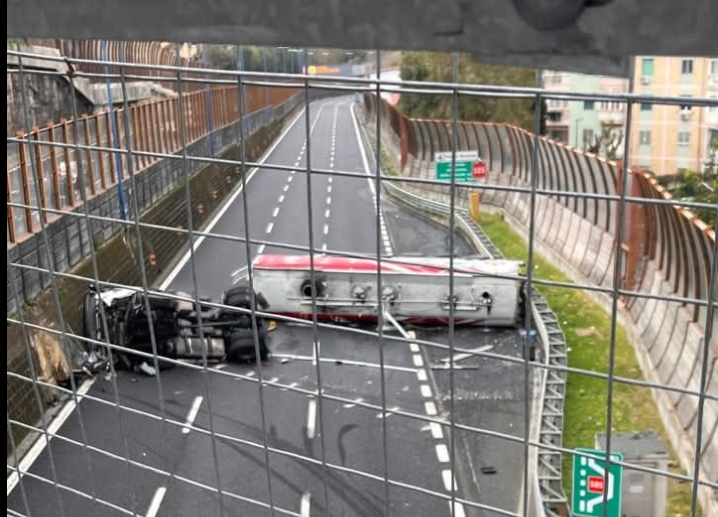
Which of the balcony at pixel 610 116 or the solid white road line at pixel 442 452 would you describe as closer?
the solid white road line at pixel 442 452

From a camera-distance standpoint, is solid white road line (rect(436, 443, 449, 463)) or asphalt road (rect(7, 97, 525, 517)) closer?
asphalt road (rect(7, 97, 525, 517))

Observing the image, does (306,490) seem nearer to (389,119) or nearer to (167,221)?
(167,221)

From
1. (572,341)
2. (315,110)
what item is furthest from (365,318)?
(315,110)

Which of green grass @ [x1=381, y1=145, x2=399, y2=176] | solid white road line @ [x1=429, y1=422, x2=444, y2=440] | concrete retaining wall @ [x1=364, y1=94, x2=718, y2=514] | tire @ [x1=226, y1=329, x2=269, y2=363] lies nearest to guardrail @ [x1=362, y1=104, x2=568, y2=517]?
concrete retaining wall @ [x1=364, y1=94, x2=718, y2=514]

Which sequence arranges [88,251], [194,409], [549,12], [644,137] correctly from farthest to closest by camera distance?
1. [644,137]
2. [88,251]
3. [194,409]
4. [549,12]

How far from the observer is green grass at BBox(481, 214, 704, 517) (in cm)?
551

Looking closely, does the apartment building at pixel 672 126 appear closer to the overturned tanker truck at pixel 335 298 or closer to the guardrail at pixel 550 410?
the guardrail at pixel 550 410

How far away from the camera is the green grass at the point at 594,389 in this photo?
5.51m

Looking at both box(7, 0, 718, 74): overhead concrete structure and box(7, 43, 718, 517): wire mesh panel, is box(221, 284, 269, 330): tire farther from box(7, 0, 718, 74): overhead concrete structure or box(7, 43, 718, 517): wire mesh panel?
box(7, 0, 718, 74): overhead concrete structure

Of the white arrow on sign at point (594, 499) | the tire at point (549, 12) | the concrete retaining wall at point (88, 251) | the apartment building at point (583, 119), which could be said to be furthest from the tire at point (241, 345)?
the apartment building at point (583, 119)

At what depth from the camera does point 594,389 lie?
6504 mm

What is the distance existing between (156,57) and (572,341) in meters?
4.42

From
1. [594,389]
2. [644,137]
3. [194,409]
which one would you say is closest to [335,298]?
[194,409]

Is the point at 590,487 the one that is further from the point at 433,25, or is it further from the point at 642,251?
the point at 642,251
